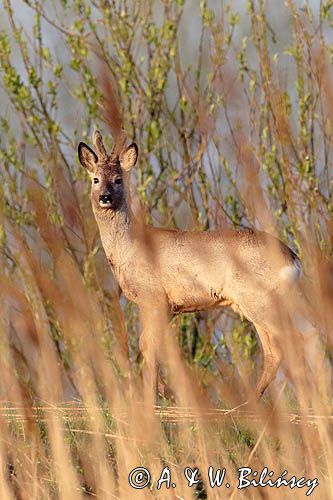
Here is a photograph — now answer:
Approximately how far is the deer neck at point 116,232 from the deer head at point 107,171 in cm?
5

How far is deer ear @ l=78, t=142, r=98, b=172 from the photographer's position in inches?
305

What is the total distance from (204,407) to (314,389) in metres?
0.51

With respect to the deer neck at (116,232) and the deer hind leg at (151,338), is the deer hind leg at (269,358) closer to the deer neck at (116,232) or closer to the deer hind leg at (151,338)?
the deer hind leg at (151,338)

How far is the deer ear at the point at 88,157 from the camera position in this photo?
7.74 m

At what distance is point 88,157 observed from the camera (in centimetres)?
775

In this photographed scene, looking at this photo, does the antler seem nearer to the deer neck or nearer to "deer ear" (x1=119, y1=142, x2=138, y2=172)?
"deer ear" (x1=119, y1=142, x2=138, y2=172)

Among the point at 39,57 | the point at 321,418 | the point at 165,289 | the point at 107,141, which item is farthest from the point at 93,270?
the point at 321,418

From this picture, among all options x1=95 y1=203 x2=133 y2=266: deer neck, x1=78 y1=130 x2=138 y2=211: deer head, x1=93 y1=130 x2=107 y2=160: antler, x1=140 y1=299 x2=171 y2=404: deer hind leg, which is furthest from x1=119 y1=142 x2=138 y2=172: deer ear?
x1=140 y1=299 x2=171 y2=404: deer hind leg

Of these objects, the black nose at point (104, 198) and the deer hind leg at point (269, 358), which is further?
the black nose at point (104, 198)

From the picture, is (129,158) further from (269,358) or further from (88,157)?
(269,358)

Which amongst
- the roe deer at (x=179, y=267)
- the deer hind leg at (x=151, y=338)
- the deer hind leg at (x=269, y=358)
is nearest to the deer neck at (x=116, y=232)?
the roe deer at (x=179, y=267)

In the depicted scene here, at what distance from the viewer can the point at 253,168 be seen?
325cm

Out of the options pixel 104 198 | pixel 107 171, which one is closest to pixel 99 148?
pixel 107 171

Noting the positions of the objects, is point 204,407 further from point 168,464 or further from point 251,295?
point 251,295
